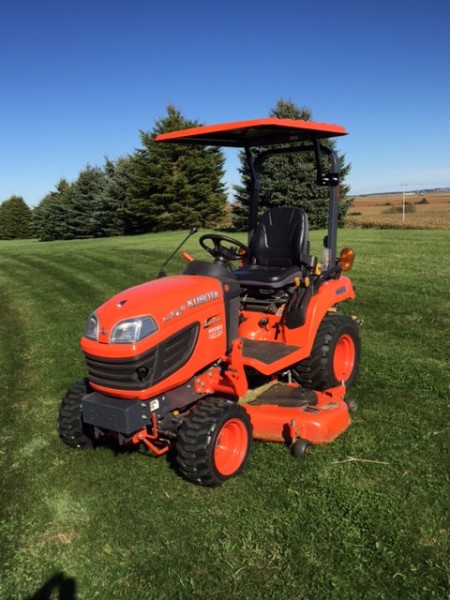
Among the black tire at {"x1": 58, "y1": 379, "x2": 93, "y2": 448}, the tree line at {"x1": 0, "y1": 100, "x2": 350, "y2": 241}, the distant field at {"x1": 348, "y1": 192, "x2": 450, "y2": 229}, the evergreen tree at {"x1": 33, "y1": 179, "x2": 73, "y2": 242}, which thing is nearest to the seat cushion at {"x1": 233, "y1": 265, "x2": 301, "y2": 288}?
the black tire at {"x1": 58, "y1": 379, "x2": 93, "y2": 448}

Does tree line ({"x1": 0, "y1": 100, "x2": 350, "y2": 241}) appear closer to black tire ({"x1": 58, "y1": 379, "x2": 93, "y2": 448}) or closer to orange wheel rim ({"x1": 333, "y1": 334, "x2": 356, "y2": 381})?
orange wheel rim ({"x1": 333, "y1": 334, "x2": 356, "y2": 381})

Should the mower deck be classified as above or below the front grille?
below

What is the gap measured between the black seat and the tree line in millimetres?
18694

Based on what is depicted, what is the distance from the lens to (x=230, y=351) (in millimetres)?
3900

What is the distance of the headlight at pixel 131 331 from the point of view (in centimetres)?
324

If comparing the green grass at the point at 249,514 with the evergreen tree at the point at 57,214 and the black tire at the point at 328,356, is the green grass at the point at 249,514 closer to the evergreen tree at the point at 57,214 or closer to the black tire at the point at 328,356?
the black tire at the point at 328,356

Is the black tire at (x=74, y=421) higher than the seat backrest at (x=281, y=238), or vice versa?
the seat backrest at (x=281, y=238)

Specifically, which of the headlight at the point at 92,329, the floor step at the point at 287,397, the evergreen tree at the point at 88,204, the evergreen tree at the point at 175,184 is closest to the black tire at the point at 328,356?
the floor step at the point at 287,397

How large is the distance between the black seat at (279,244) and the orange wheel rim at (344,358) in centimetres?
79

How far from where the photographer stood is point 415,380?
196 inches

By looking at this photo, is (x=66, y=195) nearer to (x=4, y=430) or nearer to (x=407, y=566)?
(x=4, y=430)

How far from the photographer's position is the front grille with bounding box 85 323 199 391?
3246mm

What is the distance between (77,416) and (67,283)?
8.57 m

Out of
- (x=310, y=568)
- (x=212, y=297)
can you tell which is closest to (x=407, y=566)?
(x=310, y=568)
